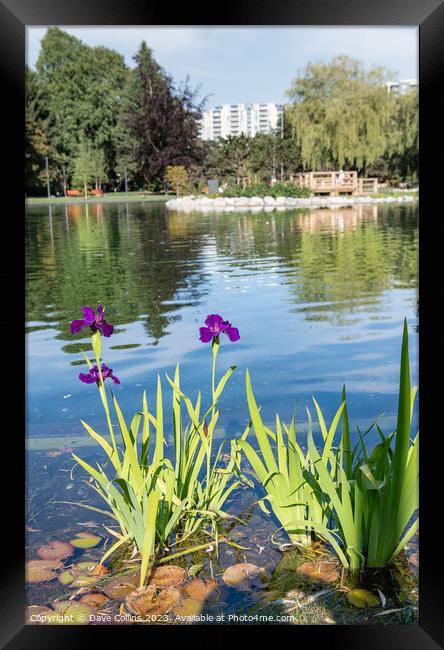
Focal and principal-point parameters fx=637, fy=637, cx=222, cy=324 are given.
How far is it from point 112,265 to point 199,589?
6674mm

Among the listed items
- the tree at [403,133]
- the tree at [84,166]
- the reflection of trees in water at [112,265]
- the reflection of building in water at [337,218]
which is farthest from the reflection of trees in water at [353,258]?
the tree at [84,166]

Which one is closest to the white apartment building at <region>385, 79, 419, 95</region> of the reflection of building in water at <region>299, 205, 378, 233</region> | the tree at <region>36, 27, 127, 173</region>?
the reflection of building in water at <region>299, 205, 378, 233</region>

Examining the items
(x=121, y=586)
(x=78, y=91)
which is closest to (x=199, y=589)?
(x=121, y=586)

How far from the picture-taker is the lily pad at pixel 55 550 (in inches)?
61.1

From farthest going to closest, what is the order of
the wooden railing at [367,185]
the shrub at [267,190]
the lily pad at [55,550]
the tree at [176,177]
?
the wooden railing at [367,185] < the shrub at [267,190] < the tree at [176,177] < the lily pad at [55,550]

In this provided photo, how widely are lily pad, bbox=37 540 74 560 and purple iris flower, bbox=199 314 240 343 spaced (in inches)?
24.5

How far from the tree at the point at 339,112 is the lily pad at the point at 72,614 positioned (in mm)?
8698

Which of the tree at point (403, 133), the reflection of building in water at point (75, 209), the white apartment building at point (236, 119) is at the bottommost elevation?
the reflection of building in water at point (75, 209)

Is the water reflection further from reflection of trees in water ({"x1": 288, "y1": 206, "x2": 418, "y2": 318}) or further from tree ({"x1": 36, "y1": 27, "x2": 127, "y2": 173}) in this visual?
tree ({"x1": 36, "y1": 27, "x2": 127, "y2": 173})

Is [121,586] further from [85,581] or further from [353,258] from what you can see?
[353,258]

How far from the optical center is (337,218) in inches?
456

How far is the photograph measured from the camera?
1.40m

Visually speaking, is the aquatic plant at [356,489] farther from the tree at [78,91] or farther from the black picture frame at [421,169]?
the tree at [78,91]
